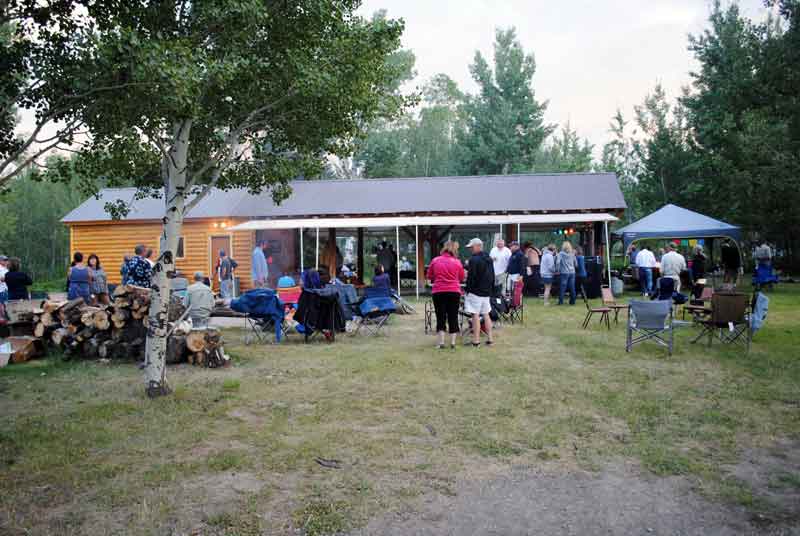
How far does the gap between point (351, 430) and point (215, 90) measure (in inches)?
150

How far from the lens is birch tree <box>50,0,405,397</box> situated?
445 centimetres

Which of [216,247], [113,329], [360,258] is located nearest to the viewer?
[113,329]

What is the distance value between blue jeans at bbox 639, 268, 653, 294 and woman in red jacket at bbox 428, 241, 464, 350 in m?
8.91

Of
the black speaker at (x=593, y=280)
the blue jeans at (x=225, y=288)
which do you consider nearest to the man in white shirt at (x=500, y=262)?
the black speaker at (x=593, y=280)

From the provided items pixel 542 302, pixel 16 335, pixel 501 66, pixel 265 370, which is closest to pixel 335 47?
pixel 265 370

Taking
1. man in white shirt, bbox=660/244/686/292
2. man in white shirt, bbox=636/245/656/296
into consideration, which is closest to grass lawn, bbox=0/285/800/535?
man in white shirt, bbox=660/244/686/292

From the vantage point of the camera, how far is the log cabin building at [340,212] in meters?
17.0

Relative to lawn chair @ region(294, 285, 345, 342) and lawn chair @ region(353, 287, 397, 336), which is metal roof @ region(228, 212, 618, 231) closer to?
lawn chair @ region(353, 287, 397, 336)

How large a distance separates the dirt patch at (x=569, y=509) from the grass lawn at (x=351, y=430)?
0.47 ft

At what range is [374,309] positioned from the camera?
29.4 feet

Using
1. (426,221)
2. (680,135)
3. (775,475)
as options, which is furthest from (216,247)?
(680,135)

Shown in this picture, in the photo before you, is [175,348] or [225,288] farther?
[225,288]

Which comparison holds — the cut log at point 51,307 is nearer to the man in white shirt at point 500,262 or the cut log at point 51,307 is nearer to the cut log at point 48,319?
the cut log at point 48,319

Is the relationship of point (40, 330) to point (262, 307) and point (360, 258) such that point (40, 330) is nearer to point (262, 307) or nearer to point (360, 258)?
point (262, 307)
